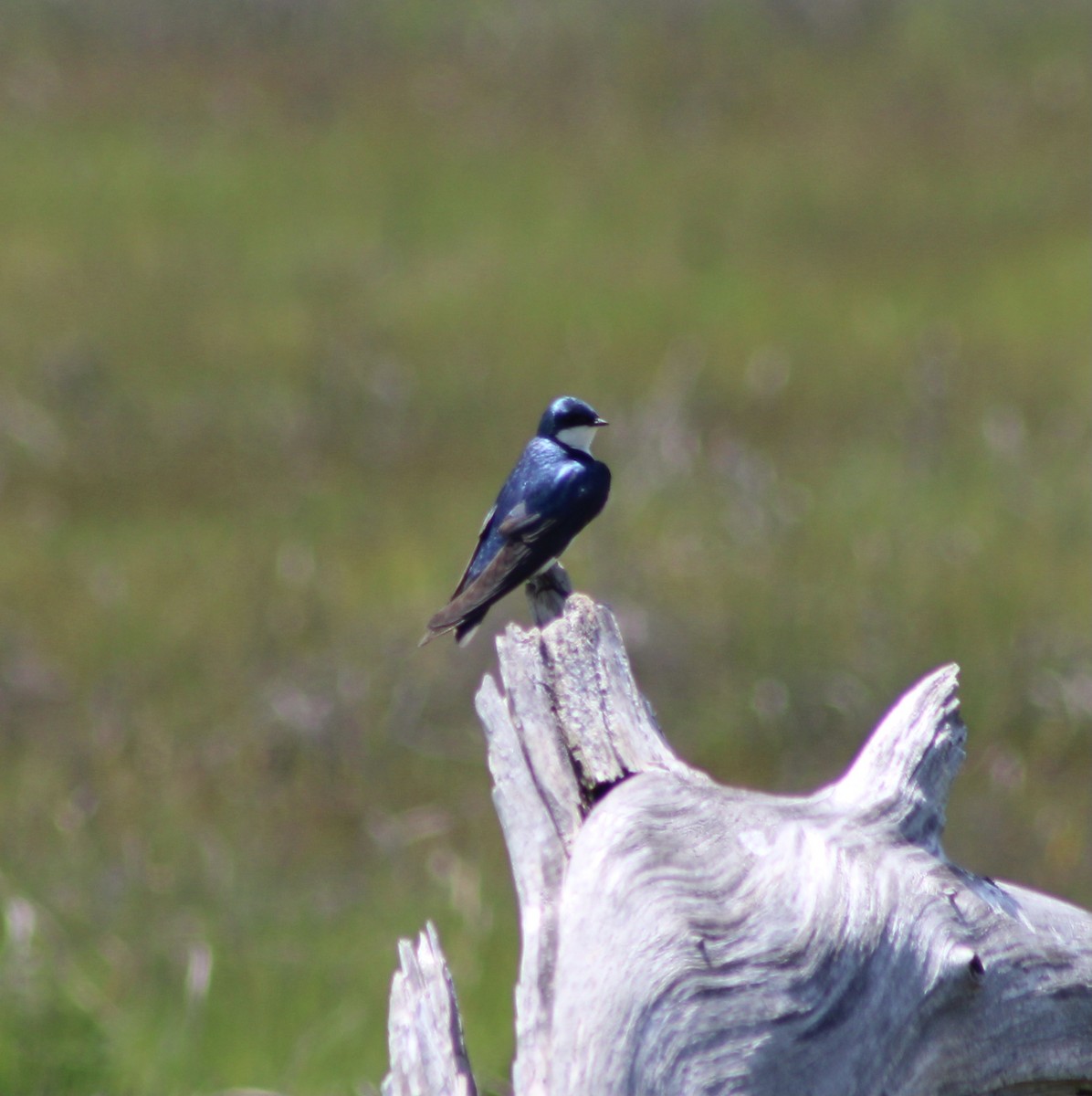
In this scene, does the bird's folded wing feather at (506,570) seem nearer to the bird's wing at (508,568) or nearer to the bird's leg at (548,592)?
the bird's wing at (508,568)

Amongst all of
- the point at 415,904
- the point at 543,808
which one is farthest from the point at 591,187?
the point at 543,808

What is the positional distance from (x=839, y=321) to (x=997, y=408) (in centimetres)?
159

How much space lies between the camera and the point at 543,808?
3076 millimetres

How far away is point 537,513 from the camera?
161 inches

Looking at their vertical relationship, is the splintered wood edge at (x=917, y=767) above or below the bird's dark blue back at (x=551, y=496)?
below

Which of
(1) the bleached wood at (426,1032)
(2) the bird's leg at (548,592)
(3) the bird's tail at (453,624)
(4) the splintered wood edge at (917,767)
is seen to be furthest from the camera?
(2) the bird's leg at (548,592)

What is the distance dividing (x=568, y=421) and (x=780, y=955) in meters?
1.80

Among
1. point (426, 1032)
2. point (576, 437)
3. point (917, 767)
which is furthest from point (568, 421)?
point (426, 1032)

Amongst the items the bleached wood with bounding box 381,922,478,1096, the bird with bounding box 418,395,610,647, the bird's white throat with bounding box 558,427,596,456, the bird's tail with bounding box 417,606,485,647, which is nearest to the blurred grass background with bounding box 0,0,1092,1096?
the bird's tail with bounding box 417,606,485,647

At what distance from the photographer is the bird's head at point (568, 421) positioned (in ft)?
14.0

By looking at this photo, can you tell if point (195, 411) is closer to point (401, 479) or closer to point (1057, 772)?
point (401, 479)

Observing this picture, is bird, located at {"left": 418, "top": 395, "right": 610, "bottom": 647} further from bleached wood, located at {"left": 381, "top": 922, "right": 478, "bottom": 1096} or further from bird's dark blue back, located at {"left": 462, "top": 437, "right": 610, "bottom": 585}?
bleached wood, located at {"left": 381, "top": 922, "right": 478, "bottom": 1096}

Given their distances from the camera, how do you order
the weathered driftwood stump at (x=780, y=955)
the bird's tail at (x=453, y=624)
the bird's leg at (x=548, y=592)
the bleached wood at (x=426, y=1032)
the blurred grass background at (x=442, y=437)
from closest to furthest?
1. the weathered driftwood stump at (x=780, y=955)
2. the bleached wood at (x=426, y=1032)
3. the bird's tail at (x=453, y=624)
4. the bird's leg at (x=548, y=592)
5. the blurred grass background at (x=442, y=437)

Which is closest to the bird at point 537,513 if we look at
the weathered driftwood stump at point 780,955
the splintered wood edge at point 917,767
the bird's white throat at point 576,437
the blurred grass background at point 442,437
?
the bird's white throat at point 576,437
